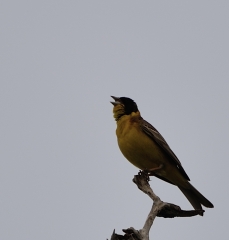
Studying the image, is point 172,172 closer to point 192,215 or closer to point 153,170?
point 153,170

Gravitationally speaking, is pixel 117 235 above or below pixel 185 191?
below

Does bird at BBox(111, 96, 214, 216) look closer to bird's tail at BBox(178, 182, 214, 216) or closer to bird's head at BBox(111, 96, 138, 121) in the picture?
bird's tail at BBox(178, 182, 214, 216)

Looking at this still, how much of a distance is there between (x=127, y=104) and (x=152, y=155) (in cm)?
132

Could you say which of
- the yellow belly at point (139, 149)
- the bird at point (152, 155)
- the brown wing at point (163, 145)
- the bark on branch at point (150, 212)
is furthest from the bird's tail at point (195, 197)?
the bark on branch at point (150, 212)

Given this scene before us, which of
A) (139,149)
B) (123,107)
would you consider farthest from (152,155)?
(123,107)

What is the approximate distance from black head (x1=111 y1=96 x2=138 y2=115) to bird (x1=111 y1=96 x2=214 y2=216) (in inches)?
12.7

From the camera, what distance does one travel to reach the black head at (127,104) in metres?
9.41

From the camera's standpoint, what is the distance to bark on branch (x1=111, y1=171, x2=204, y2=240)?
569cm

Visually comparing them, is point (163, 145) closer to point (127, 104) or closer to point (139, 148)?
point (139, 148)

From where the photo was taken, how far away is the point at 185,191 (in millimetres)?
8945

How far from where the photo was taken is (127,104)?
955cm

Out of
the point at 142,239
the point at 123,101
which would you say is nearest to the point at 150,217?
the point at 142,239

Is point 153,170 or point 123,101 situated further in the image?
point 123,101

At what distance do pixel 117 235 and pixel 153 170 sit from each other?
3054 millimetres
